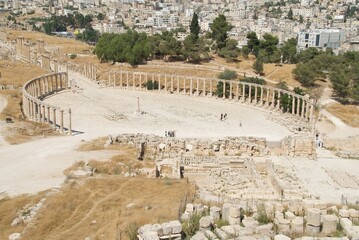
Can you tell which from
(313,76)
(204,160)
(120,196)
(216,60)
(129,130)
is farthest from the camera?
(216,60)

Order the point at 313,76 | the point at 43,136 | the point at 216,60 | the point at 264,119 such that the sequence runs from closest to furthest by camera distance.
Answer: the point at 43,136
the point at 264,119
the point at 313,76
the point at 216,60

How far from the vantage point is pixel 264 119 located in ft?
181

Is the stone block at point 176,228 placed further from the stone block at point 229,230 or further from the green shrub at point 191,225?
the stone block at point 229,230

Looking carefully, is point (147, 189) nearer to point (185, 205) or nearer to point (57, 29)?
point (185, 205)

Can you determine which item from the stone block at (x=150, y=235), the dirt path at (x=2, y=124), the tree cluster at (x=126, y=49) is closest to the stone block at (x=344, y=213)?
the stone block at (x=150, y=235)

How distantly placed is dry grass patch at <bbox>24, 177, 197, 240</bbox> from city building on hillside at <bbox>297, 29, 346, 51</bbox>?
504 ft

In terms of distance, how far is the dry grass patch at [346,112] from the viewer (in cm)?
5424

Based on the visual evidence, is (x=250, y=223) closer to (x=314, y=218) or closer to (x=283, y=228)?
(x=283, y=228)

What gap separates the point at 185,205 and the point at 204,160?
14063 millimetres

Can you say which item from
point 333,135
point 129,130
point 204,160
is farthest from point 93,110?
point 333,135

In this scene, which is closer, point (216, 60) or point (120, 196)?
point (120, 196)

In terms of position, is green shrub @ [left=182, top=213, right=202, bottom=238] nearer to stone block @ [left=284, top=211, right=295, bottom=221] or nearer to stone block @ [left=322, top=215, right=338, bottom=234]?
stone block @ [left=284, top=211, right=295, bottom=221]

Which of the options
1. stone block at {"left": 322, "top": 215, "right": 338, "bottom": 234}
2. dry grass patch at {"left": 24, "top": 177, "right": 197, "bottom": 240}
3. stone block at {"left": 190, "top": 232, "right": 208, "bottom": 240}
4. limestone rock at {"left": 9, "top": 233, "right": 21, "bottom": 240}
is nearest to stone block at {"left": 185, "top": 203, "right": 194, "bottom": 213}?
dry grass patch at {"left": 24, "top": 177, "right": 197, "bottom": 240}

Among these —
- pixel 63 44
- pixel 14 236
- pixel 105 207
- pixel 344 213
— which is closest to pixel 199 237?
pixel 344 213
